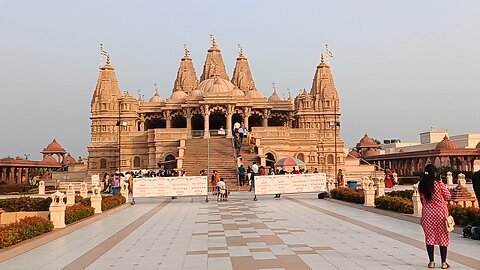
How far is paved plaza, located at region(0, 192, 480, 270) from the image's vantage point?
30.6ft

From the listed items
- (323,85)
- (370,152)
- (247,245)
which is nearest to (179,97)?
(323,85)

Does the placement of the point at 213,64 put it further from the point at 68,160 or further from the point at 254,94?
the point at 68,160

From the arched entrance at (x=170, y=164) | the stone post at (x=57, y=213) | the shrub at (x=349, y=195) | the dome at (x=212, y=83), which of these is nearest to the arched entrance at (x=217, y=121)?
the dome at (x=212, y=83)

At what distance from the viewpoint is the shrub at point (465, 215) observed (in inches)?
490

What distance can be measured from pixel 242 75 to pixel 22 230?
189 feet

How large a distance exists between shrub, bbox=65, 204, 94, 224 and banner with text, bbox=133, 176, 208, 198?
611cm

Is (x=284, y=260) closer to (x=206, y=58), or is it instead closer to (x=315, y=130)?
(x=315, y=130)

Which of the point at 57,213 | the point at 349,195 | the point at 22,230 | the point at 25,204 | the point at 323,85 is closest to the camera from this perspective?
the point at 22,230

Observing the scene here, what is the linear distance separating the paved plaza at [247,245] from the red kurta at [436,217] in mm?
531

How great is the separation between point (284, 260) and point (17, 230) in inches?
227

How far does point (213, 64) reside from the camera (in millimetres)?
67250

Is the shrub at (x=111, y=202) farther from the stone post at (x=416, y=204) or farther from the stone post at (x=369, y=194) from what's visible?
the stone post at (x=416, y=204)

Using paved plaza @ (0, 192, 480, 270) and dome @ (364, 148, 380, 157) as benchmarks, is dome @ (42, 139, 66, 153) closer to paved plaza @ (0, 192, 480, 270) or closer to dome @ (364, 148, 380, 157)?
dome @ (364, 148, 380, 157)

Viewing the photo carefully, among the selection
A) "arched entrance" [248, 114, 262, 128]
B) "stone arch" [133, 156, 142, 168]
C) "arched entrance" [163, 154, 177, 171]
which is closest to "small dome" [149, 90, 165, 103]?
"arched entrance" [248, 114, 262, 128]
